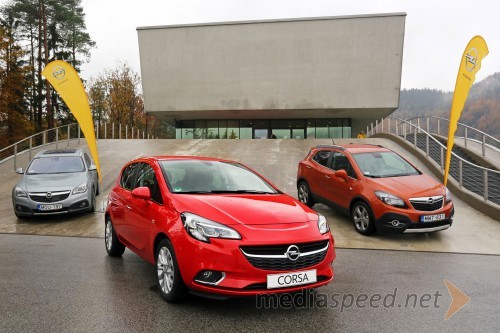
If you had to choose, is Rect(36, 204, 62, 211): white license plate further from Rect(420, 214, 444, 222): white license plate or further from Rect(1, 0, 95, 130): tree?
Rect(1, 0, 95, 130): tree

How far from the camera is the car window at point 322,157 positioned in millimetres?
9477

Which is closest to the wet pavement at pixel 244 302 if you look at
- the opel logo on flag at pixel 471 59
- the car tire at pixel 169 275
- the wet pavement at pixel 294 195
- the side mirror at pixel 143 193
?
Answer: the car tire at pixel 169 275

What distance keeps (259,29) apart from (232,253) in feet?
96.0

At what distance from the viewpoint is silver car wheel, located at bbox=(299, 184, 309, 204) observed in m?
10.0

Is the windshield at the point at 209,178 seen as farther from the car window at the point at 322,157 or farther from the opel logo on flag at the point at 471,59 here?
the opel logo on flag at the point at 471,59

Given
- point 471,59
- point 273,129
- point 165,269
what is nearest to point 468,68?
point 471,59

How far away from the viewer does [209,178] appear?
16.4ft

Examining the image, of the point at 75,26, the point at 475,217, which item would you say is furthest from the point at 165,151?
the point at 75,26

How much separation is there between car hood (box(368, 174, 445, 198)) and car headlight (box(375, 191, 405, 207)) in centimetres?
8

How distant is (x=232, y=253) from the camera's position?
11.8 feet

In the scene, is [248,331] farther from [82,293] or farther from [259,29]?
[259,29]

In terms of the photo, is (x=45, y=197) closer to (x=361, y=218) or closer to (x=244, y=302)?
(x=244, y=302)

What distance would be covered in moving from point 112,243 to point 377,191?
469 centimetres

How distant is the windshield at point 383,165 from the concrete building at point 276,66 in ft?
73.8
